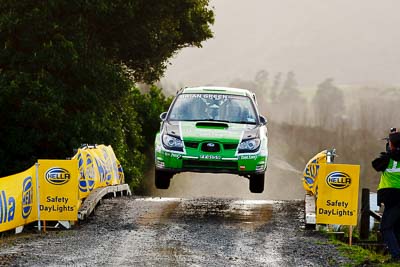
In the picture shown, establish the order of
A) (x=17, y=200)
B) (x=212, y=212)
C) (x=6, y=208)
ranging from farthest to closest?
(x=212, y=212)
(x=17, y=200)
(x=6, y=208)

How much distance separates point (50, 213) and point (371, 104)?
7305cm

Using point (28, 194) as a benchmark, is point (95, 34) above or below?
above

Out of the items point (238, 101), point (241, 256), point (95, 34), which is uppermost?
point (95, 34)

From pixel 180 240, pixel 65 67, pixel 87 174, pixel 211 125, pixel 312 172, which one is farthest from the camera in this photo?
pixel 65 67

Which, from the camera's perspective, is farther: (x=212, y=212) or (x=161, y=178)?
(x=161, y=178)

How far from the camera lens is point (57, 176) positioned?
49.2ft

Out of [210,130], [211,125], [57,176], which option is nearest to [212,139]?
[210,130]

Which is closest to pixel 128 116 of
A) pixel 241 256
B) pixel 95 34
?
pixel 95 34

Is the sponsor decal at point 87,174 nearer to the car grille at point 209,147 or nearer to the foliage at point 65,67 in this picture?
the car grille at point 209,147

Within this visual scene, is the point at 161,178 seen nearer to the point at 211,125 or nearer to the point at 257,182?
the point at 211,125

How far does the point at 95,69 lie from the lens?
28625 mm

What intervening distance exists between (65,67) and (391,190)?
17.2 meters

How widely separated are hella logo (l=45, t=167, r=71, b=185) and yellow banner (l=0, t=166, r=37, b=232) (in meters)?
0.34

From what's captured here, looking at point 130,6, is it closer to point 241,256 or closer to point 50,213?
point 50,213
